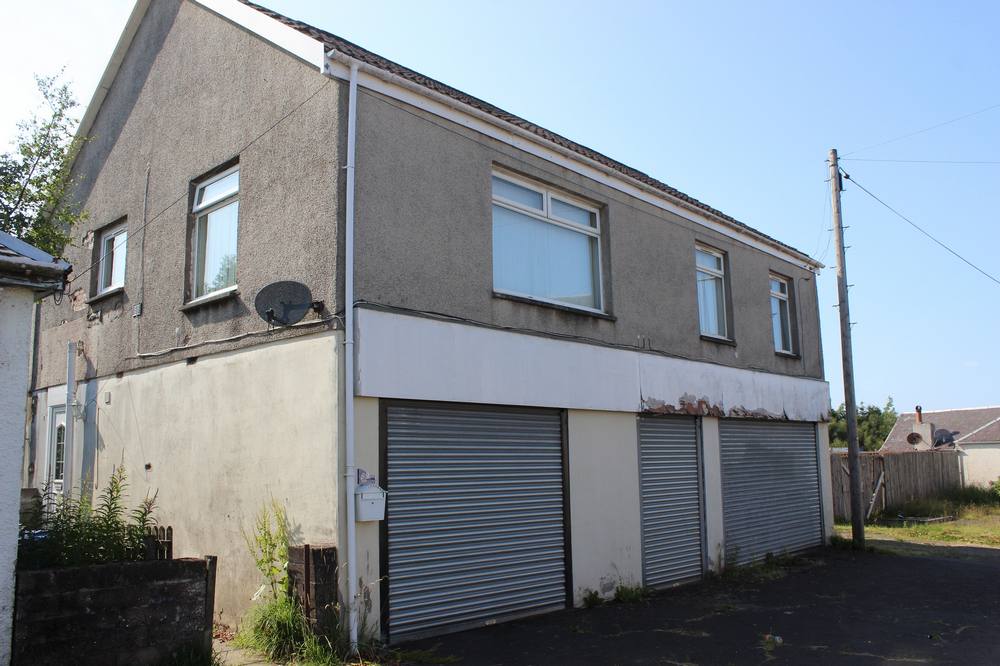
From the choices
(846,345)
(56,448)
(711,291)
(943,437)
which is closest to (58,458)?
(56,448)

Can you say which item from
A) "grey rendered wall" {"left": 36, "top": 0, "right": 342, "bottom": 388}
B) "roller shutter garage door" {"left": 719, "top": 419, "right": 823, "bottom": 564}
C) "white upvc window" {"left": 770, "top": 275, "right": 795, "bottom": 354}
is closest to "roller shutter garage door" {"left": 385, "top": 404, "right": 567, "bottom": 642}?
"grey rendered wall" {"left": 36, "top": 0, "right": 342, "bottom": 388}

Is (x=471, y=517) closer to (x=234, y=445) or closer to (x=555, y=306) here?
(x=234, y=445)

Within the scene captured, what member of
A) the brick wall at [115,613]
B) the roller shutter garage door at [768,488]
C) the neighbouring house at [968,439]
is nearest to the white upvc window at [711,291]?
the roller shutter garage door at [768,488]

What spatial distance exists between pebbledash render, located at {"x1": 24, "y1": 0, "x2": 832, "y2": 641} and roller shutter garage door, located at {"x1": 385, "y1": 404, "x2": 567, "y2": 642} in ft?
0.09

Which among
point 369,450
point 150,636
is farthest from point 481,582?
point 150,636

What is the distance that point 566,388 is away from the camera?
9.48 m

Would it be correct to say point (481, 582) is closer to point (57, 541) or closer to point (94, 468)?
point (57, 541)

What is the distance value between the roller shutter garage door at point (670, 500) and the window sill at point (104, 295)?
733cm

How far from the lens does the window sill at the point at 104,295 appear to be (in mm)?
10694

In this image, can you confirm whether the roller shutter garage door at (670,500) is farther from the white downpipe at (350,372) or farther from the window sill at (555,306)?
the white downpipe at (350,372)

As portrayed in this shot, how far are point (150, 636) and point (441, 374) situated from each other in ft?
11.3

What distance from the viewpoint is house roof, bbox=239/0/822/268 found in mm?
8109

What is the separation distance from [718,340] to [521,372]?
4.98m

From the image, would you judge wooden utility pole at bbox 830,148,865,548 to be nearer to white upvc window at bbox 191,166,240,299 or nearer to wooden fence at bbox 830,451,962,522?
wooden fence at bbox 830,451,962,522
